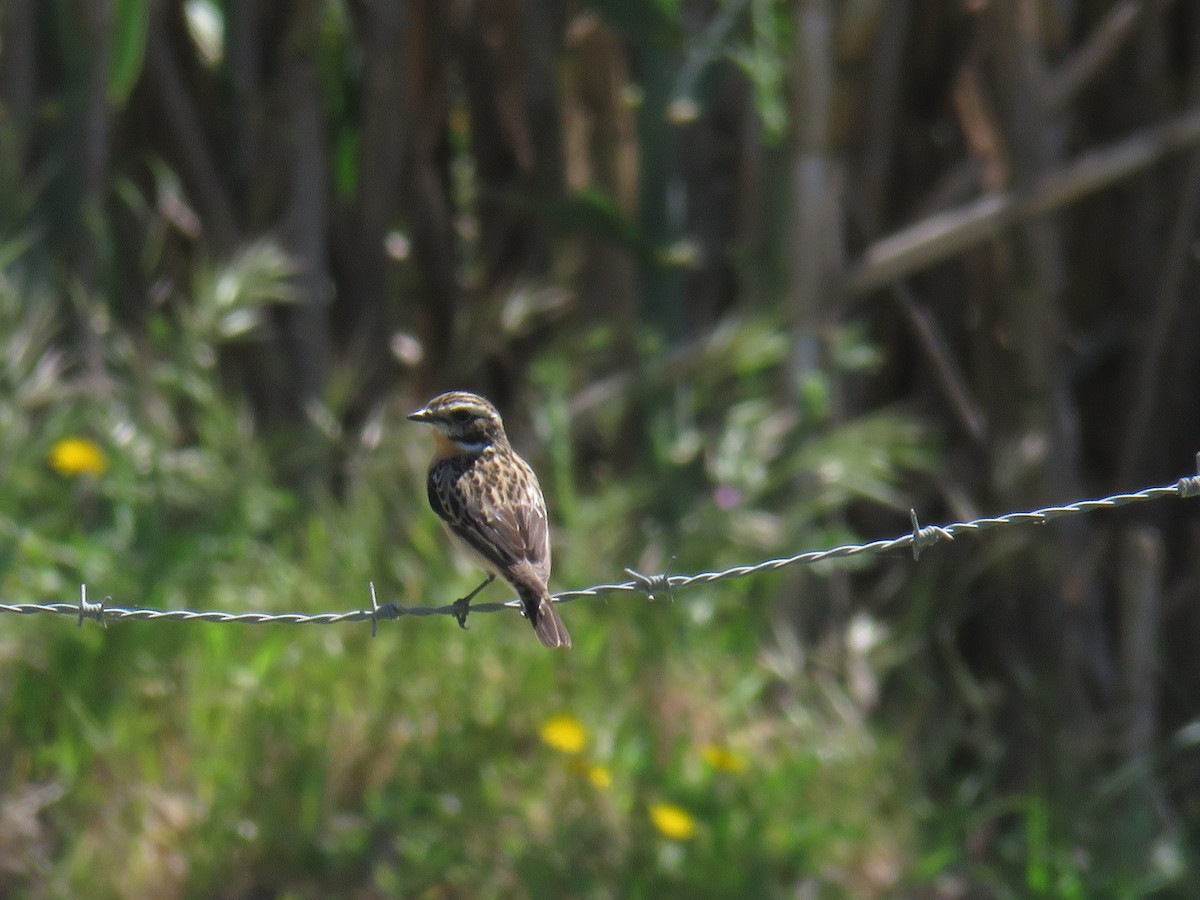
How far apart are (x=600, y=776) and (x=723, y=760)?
0.44 meters

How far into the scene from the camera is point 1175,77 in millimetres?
7633

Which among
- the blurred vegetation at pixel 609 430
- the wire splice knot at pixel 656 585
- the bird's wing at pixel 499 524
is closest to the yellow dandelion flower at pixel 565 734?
the blurred vegetation at pixel 609 430

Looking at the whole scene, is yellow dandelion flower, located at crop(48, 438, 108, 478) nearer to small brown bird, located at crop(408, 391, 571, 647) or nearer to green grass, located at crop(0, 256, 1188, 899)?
green grass, located at crop(0, 256, 1188, 899)

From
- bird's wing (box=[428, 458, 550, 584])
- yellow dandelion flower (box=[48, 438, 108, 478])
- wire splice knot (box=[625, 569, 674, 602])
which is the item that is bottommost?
yellow dandelion flower (box=[48, 438, 108, 478])

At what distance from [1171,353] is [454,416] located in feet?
11.9

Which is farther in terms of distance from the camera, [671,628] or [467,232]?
[467,232]

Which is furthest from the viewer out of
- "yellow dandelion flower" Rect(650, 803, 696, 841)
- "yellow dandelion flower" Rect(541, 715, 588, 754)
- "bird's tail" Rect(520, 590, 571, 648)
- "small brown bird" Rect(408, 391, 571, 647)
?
"yellow dandelion flower" Rect(541, 715, 588, 754)

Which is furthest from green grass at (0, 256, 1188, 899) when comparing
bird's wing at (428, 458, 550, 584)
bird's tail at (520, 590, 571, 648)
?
bird's tail at (520, 590, 571, 648)

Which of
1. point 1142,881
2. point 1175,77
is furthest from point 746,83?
point 1142,881

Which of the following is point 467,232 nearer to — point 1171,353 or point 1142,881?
point 1171,353

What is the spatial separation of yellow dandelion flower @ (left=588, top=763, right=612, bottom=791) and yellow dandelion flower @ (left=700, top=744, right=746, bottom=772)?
33 centimetres

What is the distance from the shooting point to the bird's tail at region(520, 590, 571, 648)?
4.18 metres

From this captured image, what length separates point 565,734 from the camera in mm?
5574

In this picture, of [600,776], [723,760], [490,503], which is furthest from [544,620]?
[723,760]
